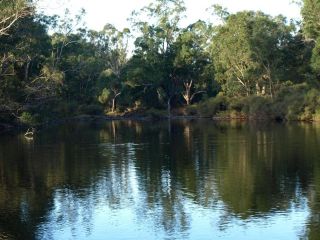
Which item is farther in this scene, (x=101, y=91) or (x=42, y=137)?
(x=101, y=91)

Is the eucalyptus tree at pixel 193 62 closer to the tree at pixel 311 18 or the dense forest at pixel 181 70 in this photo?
the dense forest at pixel 181 70

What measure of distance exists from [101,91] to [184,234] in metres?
76.6

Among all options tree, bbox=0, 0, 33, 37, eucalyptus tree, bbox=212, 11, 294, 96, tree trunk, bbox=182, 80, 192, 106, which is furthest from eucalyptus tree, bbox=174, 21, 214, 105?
tree, bbox=0, 0, 33, 37

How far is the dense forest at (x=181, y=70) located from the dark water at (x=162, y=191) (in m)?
23.2

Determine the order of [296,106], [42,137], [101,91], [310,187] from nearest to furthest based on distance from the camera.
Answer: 1. [310,187]
2. [42,137]
3. [296,106]
4. [101,91]

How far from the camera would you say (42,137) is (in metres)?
55.4

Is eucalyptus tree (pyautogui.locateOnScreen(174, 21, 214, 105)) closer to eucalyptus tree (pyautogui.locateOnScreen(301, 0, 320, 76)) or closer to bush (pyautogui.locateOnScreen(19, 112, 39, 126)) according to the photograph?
eucalyptus tree (pyautogui.locateOnScreen(301, 0, 320, 76))

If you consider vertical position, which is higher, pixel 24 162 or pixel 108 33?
pixel 108 33

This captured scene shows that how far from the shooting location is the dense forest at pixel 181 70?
72812 mm

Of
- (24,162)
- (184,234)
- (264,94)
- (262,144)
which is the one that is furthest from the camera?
(264,94)

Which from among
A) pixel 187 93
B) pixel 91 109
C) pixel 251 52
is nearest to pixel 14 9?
pixel 251 52

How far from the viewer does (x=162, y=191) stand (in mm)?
25891

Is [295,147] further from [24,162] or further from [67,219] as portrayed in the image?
[67,219]

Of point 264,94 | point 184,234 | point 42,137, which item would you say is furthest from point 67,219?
point 264,94
